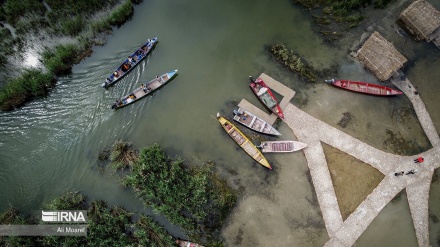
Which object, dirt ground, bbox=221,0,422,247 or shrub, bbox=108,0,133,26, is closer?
dirt ground, bbox=221,0,422,247

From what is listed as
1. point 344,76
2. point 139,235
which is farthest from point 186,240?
point 344,76

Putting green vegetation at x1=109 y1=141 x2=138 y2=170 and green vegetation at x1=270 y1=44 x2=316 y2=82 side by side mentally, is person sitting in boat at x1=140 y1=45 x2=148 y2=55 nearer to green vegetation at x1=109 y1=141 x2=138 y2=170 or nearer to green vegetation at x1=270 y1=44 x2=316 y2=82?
green vegetation at x1=109 y1=141 x2=138 y2=170

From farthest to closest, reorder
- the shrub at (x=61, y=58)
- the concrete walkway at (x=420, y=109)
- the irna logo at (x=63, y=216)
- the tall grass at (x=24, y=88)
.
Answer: the concrete walkway at (x=420, y=109) → the shrub at (x=61, y=58) → the tall grass at (x=24, y=88) → the irna logo at (x=63, y=216)

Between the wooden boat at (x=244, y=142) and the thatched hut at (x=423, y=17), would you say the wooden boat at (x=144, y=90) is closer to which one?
the wooden boat at (x=244, y=142)

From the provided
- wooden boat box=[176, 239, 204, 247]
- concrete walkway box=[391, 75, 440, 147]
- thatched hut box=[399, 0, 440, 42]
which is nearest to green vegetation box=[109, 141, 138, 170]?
wooden boat box=[176, 239, 204, 247]

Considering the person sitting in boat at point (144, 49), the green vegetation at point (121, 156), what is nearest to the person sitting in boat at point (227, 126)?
the green vegetation at point (121, 156)

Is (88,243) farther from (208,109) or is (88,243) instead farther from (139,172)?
(208,109)
